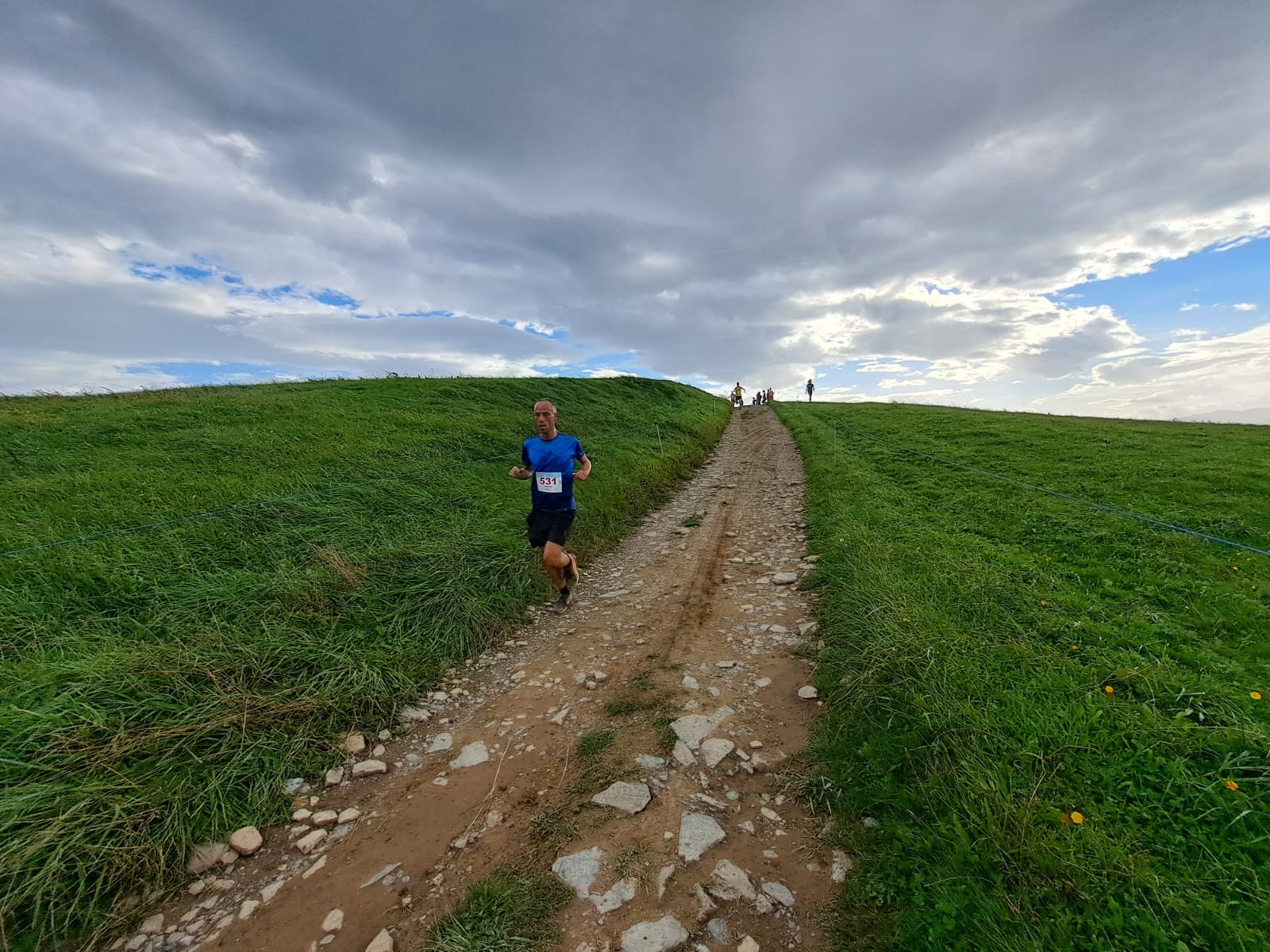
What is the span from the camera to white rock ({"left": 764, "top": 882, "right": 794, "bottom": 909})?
3.18 meters

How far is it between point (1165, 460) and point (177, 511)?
22021 mm

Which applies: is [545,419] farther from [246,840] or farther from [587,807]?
[246,840]

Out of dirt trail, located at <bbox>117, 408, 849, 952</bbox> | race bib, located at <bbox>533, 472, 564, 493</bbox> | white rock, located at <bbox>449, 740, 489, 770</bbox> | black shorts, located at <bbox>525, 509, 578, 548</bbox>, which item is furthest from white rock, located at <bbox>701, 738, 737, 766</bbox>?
race bib, located at <bbox>533, 472, 564, 493</bbox>

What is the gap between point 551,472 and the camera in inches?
294

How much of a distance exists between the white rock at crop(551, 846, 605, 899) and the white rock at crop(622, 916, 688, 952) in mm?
372

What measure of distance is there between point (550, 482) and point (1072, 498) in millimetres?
10126

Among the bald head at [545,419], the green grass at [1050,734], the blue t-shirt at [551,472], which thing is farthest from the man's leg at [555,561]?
the green grass at [1050,734]

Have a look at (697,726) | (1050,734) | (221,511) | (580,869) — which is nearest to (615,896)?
(580,869)

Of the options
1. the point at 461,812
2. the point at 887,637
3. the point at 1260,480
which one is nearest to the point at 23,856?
the point at 461,812

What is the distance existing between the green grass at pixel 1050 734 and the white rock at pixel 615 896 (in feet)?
4.11

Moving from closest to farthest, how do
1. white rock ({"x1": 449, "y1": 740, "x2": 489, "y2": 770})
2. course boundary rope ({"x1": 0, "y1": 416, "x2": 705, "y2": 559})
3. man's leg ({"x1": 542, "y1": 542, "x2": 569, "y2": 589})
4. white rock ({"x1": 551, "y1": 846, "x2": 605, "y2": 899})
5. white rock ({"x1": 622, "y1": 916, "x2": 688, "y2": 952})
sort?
white rock ({"x1": 622, "y1": 916, "x2": 688, "y2": 952}) → white rock ({"x1": 551, "y1": 846, "x2": 605, "y2": 899}) → white rock ({"x1": 449, "y1": 740, "x2": 489, "y2": 770}) → course boundary rope ({"x1": 0, "y1": 416, "x2": 705, "y2": 559}) → man's leg ({"x1": 542, "y1": 542, "x2": 569, "y2": 589})

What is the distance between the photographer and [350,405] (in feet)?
51.8

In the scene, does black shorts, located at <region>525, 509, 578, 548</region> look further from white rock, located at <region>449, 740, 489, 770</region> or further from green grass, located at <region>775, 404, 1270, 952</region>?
green grass, located at <region>775, 404, 1270, 952</region>

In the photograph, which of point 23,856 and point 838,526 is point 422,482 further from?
point 838,526
